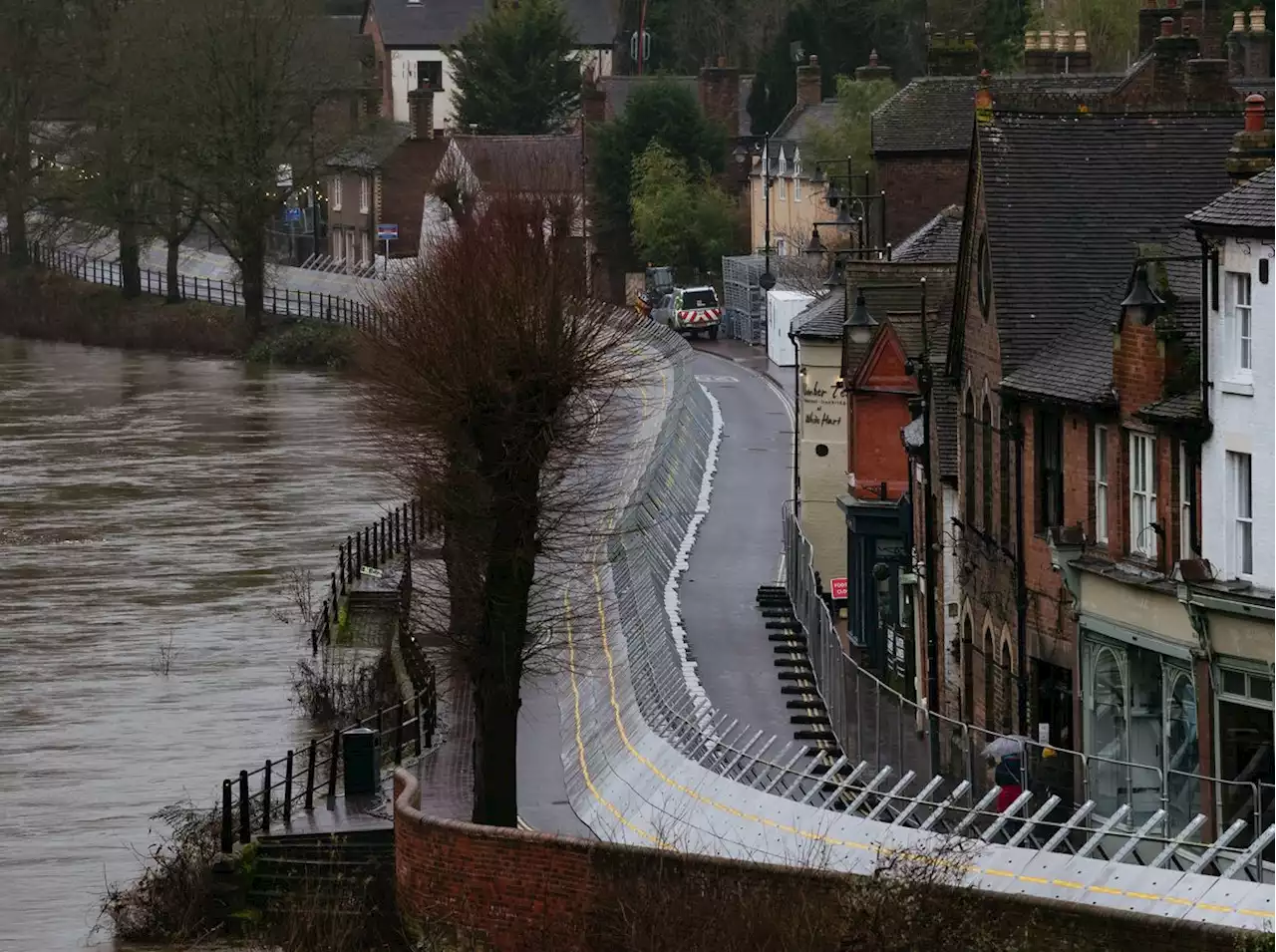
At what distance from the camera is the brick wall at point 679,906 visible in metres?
22.9

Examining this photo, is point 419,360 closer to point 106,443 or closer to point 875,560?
point 875,560

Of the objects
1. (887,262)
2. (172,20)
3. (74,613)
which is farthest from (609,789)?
(172,20)

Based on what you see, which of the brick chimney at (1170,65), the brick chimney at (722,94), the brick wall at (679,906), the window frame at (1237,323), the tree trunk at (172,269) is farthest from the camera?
the brick chimney at (722,94)

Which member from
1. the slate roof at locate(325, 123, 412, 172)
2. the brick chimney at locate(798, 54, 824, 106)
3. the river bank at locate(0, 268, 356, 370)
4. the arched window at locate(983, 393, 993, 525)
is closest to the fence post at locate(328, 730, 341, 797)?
the arched window at locate(983, 393, 993, 525)

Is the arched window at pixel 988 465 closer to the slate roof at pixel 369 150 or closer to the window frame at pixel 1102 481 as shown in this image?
the window frame at pixel 1102 481

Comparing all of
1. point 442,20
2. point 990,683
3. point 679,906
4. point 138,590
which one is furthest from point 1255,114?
point 442,20

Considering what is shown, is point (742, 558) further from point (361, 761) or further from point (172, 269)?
point (172, 269)

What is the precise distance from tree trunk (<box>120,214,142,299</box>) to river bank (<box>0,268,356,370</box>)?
625 mm

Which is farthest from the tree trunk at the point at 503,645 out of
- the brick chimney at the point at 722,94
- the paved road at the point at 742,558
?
the brick chimney at the point at 722,94

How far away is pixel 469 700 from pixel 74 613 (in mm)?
17771

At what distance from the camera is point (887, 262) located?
47.1 meters

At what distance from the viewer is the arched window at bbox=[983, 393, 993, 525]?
33906mm

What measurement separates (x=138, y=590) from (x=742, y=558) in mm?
14624

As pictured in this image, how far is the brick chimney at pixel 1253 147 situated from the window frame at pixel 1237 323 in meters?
2.14
